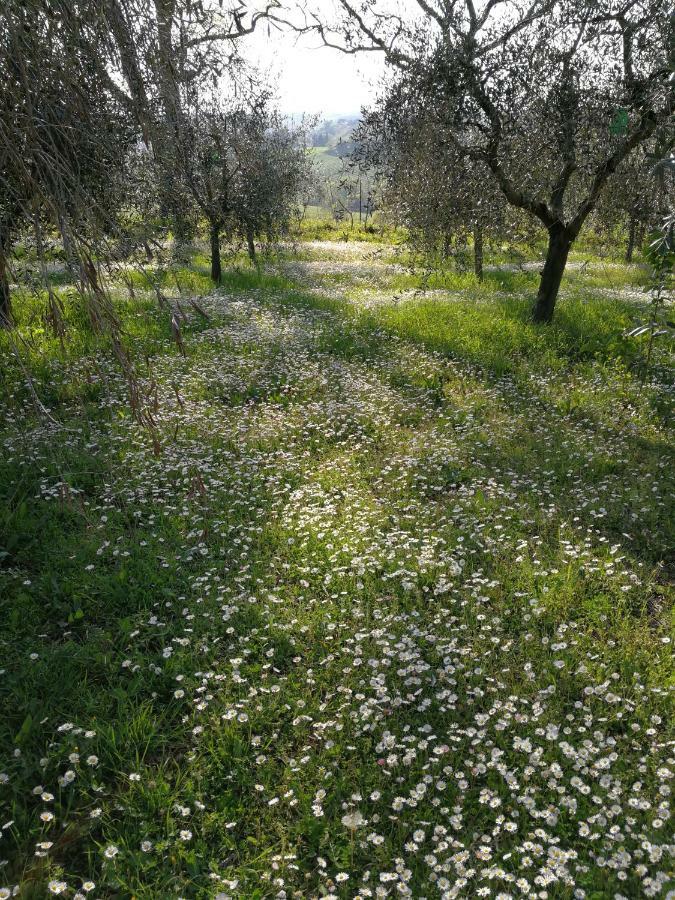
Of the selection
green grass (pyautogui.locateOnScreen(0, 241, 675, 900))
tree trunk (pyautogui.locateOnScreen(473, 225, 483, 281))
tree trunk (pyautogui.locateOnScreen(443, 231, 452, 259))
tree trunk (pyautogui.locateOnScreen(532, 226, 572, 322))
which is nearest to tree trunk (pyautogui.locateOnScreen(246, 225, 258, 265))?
tree trunk (pyautogui.locateOnScreen(473, 225, 483, 281))

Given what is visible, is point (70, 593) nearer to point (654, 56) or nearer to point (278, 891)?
point (278, 891)

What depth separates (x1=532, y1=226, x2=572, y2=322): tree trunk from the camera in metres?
12.0

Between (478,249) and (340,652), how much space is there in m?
13.0

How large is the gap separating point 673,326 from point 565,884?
18.2 ft

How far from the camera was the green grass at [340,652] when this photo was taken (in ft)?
9.97

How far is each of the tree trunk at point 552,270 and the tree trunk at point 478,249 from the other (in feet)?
4.85

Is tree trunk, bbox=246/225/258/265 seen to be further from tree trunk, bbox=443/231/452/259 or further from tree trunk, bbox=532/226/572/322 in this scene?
tree trunk, bbox=532/226/572/322

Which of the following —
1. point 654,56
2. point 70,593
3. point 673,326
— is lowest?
point 70,593

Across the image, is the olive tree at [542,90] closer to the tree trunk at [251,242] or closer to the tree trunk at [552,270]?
the tree trunk at [552,270]

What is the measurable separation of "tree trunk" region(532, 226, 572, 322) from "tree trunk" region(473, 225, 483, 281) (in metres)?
1.48

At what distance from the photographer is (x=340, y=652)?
4449 millimetres

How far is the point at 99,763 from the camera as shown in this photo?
354cm

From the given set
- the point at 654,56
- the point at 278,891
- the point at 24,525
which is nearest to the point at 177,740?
the point at 278,891

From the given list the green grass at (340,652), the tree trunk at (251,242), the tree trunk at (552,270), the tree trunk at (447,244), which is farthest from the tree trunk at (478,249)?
the tree trunk at (251,242)
